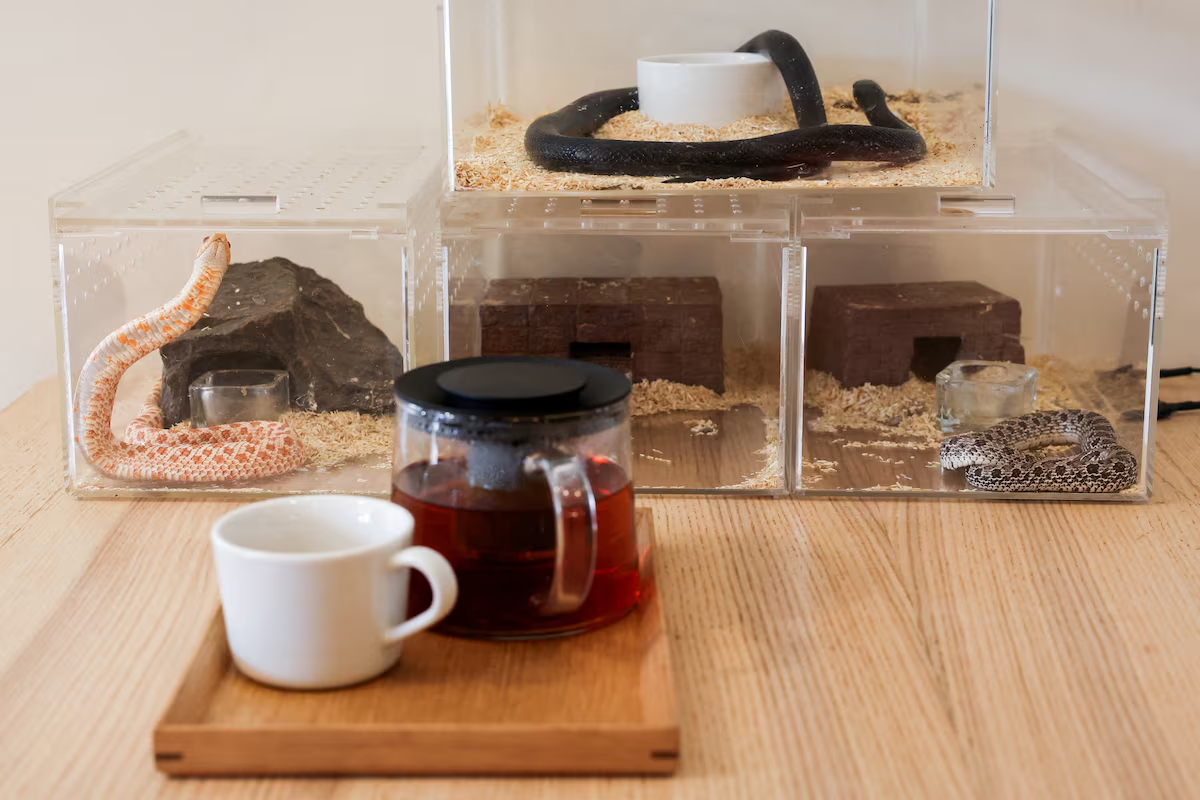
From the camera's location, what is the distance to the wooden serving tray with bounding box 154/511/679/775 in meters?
0.63

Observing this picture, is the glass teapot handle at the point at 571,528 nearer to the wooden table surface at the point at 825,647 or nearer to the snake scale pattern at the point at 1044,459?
the wooden table surface at the point at 825,647

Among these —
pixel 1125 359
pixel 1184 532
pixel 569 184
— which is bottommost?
pixel 1184 532

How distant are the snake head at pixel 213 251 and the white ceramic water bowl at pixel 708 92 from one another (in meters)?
0.38

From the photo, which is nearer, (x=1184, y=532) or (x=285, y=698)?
(x=285, y=698)

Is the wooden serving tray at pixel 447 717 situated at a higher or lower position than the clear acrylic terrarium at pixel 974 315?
lower

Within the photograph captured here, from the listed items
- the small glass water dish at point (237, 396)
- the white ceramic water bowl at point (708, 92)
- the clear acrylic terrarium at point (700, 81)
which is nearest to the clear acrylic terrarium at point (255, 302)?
the small glass water dish at point (237, 396)

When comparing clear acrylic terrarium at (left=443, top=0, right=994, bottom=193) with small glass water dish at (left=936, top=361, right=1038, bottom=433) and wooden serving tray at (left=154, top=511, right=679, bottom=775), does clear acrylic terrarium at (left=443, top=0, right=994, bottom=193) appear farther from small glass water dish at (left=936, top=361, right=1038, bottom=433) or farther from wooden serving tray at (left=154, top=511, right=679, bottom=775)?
wooden serving tray at (left=154, top=511, right=679, bottom=775)

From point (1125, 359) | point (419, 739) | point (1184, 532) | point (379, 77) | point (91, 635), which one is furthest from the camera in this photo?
point (379, 77)

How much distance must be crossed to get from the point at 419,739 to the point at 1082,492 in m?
0.64

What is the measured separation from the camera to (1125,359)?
3.56ft

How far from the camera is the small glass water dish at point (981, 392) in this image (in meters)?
1.14

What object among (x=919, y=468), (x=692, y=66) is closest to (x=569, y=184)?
(x=692, y=66)

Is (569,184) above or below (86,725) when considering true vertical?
above

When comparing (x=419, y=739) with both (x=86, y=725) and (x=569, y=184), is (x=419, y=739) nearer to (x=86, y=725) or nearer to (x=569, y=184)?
(x=86, y=725)
